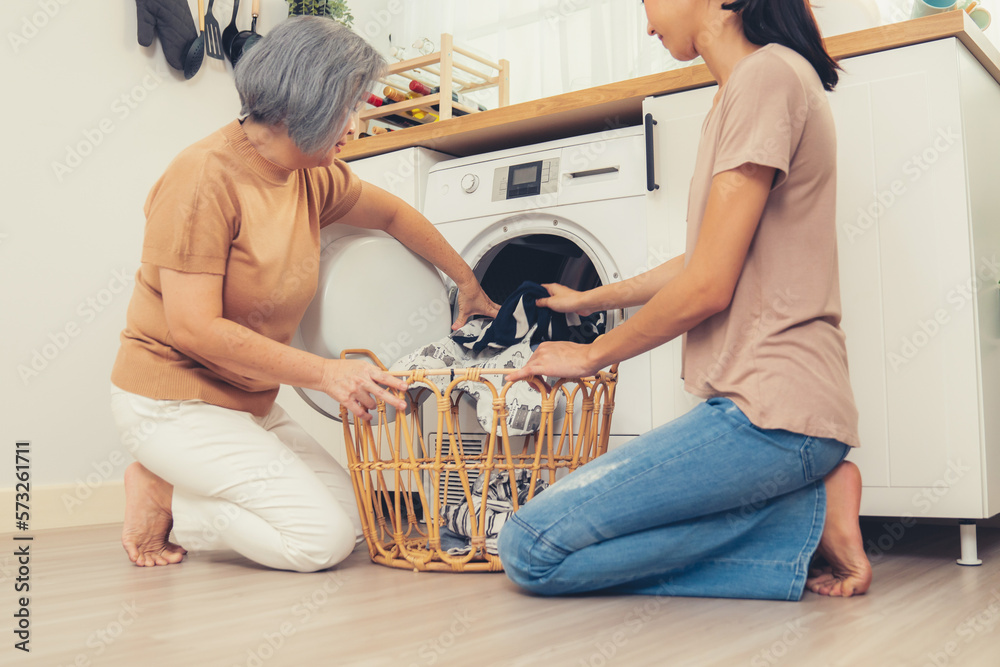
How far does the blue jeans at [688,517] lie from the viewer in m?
1.07

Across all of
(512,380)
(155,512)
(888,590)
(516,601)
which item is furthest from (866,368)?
(155,512)

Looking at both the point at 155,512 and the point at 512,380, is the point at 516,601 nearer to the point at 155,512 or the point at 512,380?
the point at 512,380

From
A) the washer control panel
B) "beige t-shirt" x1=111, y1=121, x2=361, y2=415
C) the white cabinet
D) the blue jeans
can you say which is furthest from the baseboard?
the white cabinet

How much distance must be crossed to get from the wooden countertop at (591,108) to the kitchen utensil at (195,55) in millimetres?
622

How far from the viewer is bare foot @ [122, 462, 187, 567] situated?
4.75ft

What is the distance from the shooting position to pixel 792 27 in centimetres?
113

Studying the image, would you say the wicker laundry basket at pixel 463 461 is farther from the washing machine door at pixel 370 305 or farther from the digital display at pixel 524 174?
the digital display at pixel 524 174

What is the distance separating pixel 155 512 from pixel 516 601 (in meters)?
0.73

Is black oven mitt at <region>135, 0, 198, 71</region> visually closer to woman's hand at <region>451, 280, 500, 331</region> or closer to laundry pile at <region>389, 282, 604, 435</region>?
woman's hand at <region>451, 280, 500, 331</region>

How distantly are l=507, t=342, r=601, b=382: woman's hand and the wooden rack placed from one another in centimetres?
109

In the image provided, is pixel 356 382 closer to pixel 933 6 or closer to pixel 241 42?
pixel 933 6

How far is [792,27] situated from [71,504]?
1.91 meters

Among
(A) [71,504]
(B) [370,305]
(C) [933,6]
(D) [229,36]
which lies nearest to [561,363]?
(B) [370,305]

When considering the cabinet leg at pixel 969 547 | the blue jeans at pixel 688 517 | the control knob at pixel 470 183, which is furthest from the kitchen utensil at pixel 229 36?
the cabinet leg at pixel 969 547
